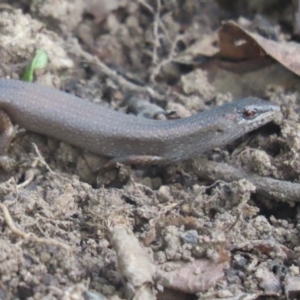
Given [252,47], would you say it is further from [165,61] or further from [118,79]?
[118,79]

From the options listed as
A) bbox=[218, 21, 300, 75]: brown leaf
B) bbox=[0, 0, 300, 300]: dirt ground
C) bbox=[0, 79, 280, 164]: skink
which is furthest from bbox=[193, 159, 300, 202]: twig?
bbox=[218, 21, 300, 75]: brown leaf

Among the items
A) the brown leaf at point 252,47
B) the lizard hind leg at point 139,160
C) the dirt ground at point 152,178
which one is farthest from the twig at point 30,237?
the brown leaf at point 252,47

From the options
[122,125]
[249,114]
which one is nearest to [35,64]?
[122,125]

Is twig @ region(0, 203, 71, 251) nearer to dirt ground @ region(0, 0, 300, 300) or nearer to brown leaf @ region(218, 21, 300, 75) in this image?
dirt ground @ region(0, 0, 300, 300)

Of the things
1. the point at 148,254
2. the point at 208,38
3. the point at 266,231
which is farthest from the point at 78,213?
the point at 208,38

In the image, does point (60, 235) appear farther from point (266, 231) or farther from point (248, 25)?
point (248, 25)

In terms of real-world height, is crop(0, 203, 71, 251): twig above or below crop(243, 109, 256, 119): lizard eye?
below

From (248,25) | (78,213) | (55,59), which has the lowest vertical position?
(78,213)
